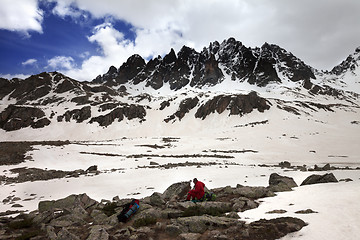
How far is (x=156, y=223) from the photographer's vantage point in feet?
27.4

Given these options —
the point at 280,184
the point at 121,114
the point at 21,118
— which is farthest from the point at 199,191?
the point at 21,118

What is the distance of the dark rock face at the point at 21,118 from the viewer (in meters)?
80.0

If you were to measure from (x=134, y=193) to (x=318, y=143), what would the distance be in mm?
45703

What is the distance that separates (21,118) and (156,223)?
320 ft

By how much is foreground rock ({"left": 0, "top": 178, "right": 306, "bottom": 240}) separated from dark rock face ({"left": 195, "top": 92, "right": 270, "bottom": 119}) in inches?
3322

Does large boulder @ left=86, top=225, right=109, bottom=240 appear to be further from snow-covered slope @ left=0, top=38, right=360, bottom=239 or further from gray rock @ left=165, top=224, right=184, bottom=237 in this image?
snow-covered slope @ left=0, top=38, right=360, bottom=239

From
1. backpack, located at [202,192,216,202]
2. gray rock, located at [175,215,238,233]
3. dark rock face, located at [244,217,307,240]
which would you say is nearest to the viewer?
dark rock face, located at [244,217,307,240]

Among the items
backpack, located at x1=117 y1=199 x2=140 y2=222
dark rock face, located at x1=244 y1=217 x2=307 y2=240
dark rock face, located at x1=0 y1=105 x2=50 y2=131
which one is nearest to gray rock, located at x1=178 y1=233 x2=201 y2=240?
dark rock face, located at x1=244 y1=217 x2=307 y2=240

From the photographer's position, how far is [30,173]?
25.3 meters

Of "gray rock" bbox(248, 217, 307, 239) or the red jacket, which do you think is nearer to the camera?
"gray rock" bbox(248, 217, 307, 239)

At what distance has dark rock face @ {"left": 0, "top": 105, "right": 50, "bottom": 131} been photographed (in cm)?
8001

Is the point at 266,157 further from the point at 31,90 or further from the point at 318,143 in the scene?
the point at 31,90

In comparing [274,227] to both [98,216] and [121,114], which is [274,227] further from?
[121,114]

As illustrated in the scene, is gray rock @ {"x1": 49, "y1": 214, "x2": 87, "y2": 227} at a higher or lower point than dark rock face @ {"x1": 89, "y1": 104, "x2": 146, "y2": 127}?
lower
